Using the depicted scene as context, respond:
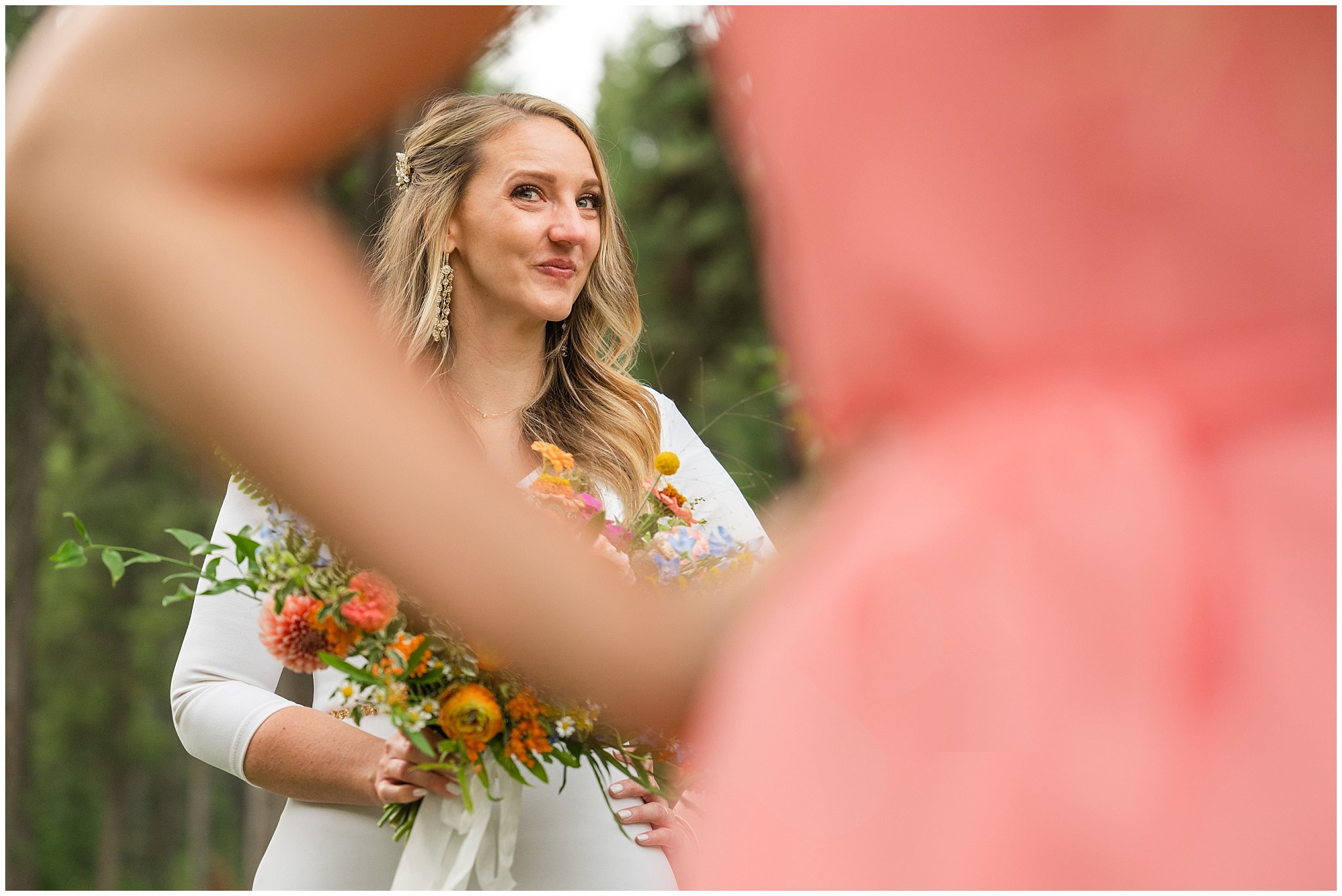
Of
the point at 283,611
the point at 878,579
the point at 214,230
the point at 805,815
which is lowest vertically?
the point at 283,611

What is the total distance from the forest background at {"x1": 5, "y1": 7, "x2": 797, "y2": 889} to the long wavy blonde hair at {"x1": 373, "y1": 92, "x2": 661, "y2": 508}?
32.3 inches

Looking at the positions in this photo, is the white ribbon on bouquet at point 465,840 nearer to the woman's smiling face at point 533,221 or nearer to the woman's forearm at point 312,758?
the woman's forearm at point 312,758

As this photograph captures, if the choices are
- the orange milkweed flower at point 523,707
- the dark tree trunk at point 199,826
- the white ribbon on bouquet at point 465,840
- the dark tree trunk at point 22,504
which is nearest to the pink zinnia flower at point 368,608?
the orange milkweed flower at point 523,707

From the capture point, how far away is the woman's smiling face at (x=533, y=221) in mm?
1999

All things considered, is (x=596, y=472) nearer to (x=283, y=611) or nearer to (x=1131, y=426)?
(x=283, y=611)

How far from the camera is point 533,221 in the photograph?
6.59 feet

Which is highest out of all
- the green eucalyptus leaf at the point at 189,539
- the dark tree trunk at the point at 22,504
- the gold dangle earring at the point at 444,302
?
the gold dangle earring at the point at 444,302

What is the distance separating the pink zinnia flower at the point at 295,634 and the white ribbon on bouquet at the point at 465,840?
0.31 meters

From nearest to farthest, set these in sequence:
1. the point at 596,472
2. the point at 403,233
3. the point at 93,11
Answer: the point at 93,11, the point at 596,472, the point at 403,233

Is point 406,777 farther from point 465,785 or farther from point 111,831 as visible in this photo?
point 111,831

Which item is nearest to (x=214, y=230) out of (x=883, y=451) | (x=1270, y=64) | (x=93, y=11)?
(x=93, y=11)

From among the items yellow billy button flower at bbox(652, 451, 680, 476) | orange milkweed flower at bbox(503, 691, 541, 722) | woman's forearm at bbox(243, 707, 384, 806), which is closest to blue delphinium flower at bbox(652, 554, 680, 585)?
yellow billy button flower at bbox(652, 451, 680, 476)

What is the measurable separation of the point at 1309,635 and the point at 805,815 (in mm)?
227

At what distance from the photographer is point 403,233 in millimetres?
2242
